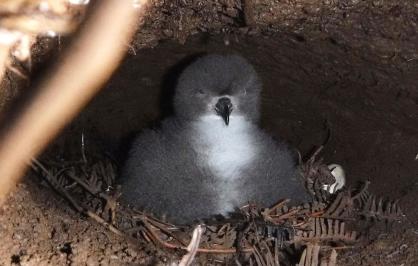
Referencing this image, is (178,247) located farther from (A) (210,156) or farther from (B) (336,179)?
(B) (336,179)

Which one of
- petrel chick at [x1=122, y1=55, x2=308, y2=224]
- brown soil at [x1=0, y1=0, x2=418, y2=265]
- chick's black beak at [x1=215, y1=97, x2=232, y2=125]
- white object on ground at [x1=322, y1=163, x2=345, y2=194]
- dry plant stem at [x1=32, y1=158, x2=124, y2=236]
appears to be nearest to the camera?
brown soil at [x1=0, y1=0, x2=418, y2=265]

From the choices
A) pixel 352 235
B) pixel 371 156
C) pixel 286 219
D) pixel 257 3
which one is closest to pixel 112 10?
pixel 257 3

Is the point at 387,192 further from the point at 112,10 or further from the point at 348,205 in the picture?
the point at 112,10

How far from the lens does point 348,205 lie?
148 inches

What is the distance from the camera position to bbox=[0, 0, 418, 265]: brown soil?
245cm

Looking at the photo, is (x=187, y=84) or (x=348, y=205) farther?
(x=187, y=84)

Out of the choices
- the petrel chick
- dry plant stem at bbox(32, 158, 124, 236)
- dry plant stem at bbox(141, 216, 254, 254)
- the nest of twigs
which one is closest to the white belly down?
the petrel chick

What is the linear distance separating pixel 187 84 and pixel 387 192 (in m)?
1.59

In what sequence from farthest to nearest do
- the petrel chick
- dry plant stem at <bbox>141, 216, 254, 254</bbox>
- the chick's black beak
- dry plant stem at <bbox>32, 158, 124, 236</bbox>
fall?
the chick's black beak, the petrel chick, dry plant stem at <bbox>141, 216, 254, 254</bbox>, dry plant stem at <bbox>32, 158, 124, 236</bbox>

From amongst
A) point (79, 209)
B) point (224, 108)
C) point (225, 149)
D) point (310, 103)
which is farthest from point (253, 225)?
point (310, 103)

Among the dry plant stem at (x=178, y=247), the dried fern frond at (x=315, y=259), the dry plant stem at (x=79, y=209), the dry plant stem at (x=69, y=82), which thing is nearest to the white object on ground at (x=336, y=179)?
the dry plant stem at (x=178, y=247)

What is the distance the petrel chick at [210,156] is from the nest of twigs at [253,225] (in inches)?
5.4

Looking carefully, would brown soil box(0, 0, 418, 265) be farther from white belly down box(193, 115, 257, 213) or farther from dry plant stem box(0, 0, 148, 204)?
white belly down box(193, 115, 257, 213)

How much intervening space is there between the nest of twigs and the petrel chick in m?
0.14
